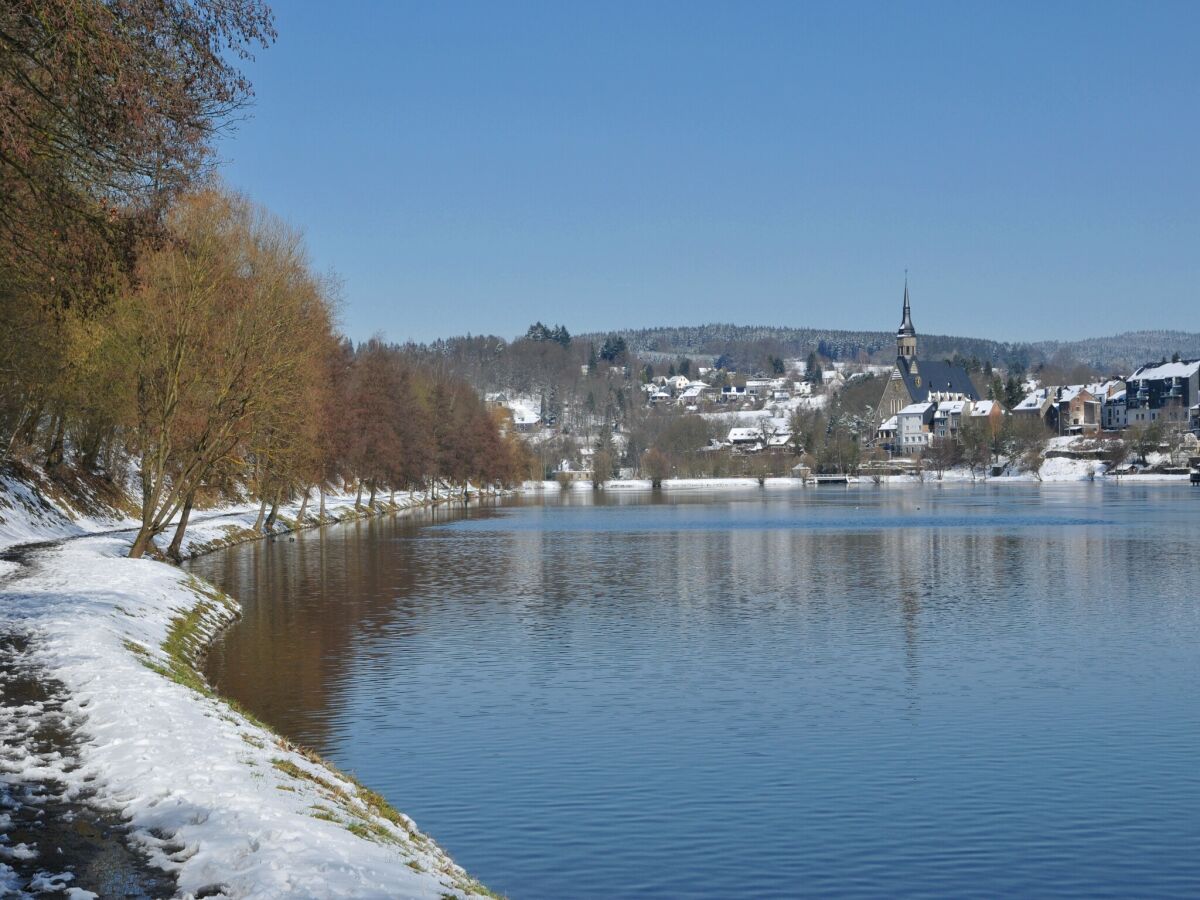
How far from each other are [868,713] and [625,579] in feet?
85.8

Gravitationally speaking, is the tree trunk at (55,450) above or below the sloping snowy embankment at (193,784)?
above

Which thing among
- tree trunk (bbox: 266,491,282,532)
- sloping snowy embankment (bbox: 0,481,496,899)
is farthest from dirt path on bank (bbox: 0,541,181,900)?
tree trunk (bbox: 266,491,282,532)

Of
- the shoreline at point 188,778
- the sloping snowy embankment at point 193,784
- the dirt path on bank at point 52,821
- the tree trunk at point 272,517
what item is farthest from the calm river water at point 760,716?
the tree trunk at point 272,517

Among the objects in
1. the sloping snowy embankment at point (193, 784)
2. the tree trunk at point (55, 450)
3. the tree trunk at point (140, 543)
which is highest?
the tree trunk at point (55, 450)

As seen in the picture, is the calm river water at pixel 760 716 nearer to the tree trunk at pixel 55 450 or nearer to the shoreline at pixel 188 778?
the shoreline at pixel 188 778

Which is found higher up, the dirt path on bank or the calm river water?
the dirt path on bank

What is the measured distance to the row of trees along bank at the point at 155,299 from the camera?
1545 centimetres

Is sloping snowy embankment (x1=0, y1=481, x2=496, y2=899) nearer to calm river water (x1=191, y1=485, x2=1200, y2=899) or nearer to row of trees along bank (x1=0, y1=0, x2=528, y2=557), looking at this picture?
calm river water (x1=191, y1=485, x2=1200, y2=899)

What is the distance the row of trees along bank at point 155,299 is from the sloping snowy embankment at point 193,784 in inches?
226

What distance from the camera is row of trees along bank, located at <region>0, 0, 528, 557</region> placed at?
1545 cm

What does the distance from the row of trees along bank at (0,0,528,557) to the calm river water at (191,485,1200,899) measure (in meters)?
6.69

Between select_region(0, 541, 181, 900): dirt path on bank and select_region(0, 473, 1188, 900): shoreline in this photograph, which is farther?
select_region(0, 473, 1188, 900): shoreline

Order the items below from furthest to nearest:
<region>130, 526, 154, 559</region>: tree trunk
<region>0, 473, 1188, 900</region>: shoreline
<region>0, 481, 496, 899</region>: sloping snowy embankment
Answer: <region>130, 526, 154, 559</region>: tree trunk → <region>0, 473, 1188, 900</region>: shoreline → <region>0, 481, 496, 899</region>: sloping snowy embankment

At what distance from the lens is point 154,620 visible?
1131 inches
